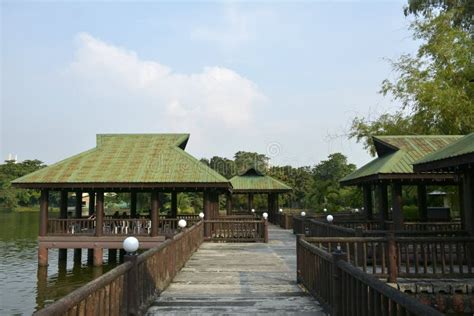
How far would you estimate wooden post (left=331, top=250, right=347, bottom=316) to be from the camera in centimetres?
536

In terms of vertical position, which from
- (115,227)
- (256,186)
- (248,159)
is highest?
(248,159)

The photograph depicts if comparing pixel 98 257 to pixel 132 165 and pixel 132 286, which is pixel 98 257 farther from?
pixel 132 286

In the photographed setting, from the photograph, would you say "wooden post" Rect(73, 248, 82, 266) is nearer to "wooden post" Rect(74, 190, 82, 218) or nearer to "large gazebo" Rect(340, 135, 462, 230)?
"wooden post" Rect(74, 190, 82, 218)

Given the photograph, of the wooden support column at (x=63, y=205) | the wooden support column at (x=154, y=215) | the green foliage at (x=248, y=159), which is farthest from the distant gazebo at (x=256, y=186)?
the green foliage at (x=248, y=159)

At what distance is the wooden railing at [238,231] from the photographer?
18.3 m

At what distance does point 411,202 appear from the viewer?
31828 mm

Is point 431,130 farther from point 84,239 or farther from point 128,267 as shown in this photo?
point 128,267

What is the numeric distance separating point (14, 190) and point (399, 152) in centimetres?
8337

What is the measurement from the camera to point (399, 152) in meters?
15.4

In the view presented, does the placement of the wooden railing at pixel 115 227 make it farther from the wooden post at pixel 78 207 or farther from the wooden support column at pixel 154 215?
the wooden post at pixel 78 207

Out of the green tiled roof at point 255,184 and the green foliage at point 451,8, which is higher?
the green foliage at point 451,8

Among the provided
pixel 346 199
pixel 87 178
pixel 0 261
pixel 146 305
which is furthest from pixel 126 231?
pixel 346 199

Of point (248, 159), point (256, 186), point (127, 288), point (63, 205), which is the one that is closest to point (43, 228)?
point (63, 205)

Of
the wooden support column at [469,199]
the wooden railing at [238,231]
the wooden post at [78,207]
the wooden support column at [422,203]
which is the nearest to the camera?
the wooden support column at [469,199]
